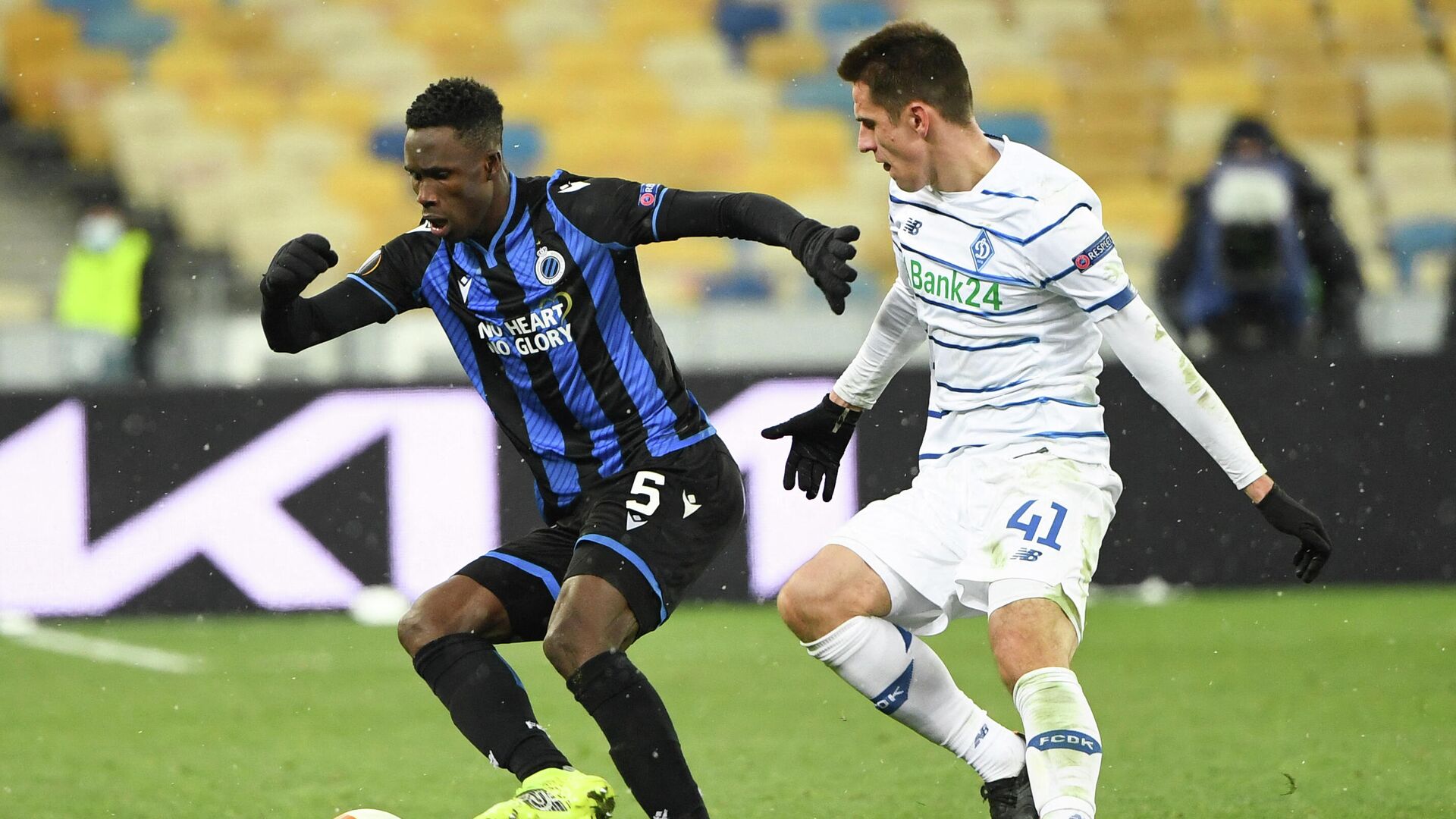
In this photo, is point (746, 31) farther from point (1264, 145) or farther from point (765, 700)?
point (765, 700)

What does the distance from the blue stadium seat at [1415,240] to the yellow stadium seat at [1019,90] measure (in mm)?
2027

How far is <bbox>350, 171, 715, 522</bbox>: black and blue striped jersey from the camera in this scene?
13.2 ft

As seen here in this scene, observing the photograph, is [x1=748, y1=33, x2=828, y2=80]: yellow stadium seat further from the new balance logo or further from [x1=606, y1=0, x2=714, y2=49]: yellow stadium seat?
the new balance logo

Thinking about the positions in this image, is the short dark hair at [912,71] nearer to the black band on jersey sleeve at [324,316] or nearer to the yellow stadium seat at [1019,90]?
the black band on jersey sleeve at [324,316]

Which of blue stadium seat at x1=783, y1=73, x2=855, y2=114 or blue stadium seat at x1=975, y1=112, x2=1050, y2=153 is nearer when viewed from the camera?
blue stadium seat at x1=975, y1=112, x2=1050, y2=153

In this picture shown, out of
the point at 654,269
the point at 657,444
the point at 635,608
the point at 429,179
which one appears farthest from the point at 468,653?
the point at 654,269

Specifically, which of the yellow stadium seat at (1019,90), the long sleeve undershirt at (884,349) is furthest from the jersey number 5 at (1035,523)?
the yellow stadium seat at (1019,90)

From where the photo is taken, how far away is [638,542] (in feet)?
12.7

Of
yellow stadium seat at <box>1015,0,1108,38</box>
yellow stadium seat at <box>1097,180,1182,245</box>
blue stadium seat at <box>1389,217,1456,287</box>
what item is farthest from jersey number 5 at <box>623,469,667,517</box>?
yellow stadium seat at <box>1015,0,1108,38</box>

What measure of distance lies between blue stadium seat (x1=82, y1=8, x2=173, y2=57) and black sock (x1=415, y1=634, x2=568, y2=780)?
8494mm

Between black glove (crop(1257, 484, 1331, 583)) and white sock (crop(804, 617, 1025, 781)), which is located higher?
black glove (crop(1257, 484, 1331, 583))

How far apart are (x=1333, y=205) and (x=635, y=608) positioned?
6558 mm

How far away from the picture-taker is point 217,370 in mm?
8781

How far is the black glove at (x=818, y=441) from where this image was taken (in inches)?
174
